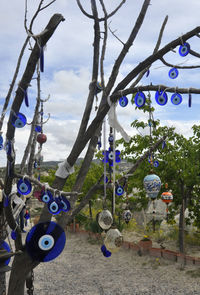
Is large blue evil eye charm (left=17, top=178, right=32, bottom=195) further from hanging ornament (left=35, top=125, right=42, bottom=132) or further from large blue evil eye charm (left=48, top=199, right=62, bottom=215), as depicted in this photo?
hanging ornament (left=35, top=125, right=42, bottom=132)

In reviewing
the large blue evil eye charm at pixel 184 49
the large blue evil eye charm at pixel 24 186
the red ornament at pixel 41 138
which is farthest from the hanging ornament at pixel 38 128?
the large blue evil eye charm at pixel 184 49

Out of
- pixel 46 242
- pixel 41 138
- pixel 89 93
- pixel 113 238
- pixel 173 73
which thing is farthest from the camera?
pixel 41 138

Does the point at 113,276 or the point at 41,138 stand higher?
the point at 41,138

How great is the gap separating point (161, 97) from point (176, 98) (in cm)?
15

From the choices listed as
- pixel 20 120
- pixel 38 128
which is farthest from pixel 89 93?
pixel 20 120

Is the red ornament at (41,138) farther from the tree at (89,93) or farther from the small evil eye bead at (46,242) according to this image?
the small evil eye bead at (46,242)

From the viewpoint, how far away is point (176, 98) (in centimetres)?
284

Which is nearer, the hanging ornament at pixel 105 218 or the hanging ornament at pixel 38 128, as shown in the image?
the hanging ornament at pixel 105 218

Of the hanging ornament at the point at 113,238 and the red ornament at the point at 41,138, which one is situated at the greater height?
the red ornament at the point at 41,138

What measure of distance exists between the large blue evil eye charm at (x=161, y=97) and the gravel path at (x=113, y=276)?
530cm

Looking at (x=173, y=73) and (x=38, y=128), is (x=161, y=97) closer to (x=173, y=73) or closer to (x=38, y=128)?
(x=173, y=73)

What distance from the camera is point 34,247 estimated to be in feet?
10.1

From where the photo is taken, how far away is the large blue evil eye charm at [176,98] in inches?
111

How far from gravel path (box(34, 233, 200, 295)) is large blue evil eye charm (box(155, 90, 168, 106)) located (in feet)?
17.4
